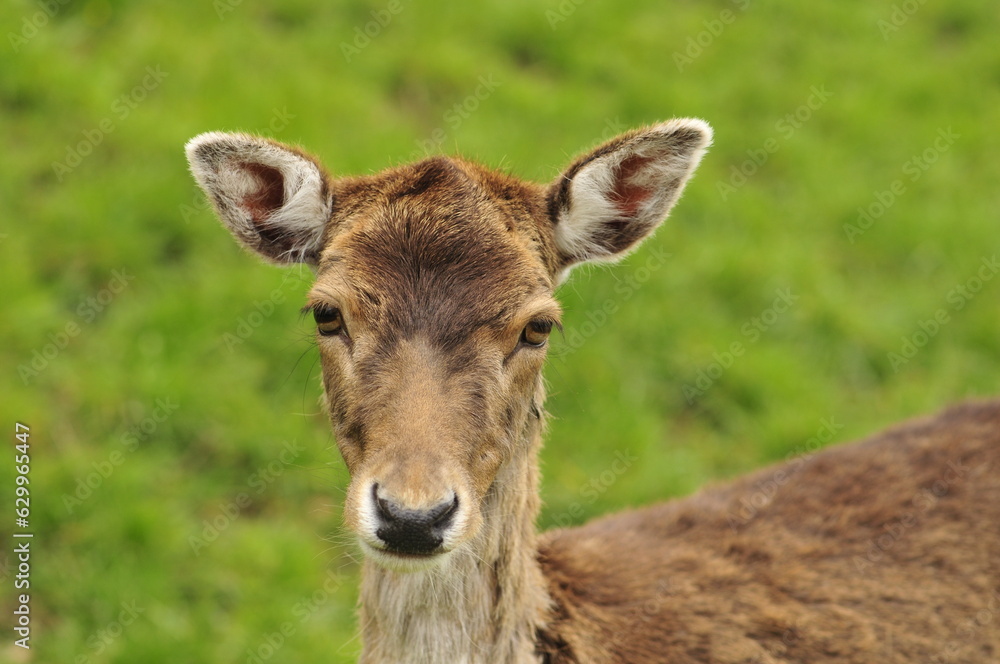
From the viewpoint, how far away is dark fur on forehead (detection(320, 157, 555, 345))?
4004 millimetres

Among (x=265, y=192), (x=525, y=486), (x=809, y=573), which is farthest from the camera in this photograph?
(x=809, y=573)

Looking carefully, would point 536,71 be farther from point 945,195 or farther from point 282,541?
point 282,541

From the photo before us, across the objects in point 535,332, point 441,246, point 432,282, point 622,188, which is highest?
point 622,188

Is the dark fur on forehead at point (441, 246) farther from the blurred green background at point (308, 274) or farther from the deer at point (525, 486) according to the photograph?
the blurred green background at point (308, 274)

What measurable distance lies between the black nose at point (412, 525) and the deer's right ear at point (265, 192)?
139 centimetres

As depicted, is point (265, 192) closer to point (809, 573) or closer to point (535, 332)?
point (535, 332)

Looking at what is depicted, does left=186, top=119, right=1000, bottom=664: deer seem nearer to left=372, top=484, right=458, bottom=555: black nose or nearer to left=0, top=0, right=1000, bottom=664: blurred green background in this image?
left=372, top=484, right=458, bottom=555: black nose

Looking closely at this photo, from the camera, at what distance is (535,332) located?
4.15 meters

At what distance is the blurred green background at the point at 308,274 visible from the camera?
6680mm

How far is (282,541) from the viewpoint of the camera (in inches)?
266

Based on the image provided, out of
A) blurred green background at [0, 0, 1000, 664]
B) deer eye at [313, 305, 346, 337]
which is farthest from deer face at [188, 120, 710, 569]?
blurred green background at [0, 0, 1000, 664]

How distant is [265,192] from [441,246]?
954 mm

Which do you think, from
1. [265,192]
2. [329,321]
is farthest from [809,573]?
[265,192]

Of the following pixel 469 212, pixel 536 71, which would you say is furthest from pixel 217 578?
pixel 536 71
